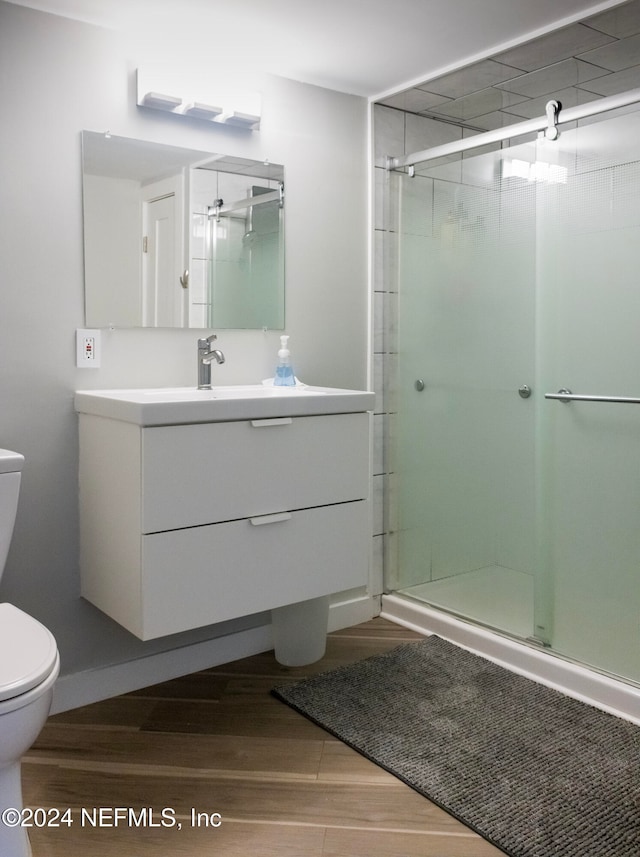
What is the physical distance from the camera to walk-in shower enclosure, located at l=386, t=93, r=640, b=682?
225 centimetres

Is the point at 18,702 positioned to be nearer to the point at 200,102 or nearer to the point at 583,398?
the point at 583,398

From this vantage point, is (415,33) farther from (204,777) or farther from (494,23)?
(204,777)

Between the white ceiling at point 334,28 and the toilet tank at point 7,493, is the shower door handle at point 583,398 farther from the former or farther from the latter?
the toilet tank at point 7,493

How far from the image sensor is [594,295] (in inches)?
90.4

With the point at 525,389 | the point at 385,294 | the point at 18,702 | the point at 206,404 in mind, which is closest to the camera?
the point at 18,702

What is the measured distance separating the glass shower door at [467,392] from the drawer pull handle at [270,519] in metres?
0.81

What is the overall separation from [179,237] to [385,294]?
35.9 inches

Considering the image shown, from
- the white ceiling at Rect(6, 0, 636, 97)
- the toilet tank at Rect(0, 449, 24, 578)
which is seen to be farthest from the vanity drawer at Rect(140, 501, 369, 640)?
the white ceiling at Rect(6, 0, 636, 97)

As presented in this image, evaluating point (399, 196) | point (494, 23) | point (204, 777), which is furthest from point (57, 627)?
point (494, 23)

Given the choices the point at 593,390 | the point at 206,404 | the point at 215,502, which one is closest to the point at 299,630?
the point at 215,502

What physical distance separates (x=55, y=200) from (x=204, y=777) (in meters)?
1.62

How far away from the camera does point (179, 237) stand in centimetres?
245

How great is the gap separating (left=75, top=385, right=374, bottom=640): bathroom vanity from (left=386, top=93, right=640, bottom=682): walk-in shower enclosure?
0.51 meters

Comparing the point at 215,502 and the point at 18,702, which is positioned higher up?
the point at 215,502
